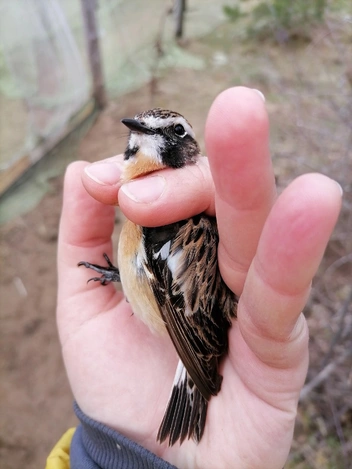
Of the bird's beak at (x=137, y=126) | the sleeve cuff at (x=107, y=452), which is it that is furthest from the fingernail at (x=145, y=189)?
the sleeve cuff at (x=107, y=452)

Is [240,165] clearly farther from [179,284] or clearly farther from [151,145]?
[151,145]

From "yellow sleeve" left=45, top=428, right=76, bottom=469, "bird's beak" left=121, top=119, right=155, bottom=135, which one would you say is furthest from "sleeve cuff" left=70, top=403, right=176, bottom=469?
"bird's beak" left=121, top=119, right=155, bottom=135

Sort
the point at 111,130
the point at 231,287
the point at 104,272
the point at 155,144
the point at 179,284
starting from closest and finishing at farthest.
Answer: the point at 231,287 → the point at 179,284 → the point at 155,144 → the point at 104,272 → the point at 111,130

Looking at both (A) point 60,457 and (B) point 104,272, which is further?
(B) point 104,272

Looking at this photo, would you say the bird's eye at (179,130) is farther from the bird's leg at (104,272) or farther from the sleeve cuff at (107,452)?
the sleeve cuff at (107,452)

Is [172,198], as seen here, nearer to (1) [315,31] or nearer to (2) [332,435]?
(2) [332,435]

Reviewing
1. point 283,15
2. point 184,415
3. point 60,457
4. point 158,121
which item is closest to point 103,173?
point 158,121

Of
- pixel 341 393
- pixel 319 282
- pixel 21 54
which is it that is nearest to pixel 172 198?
pixel 341 393
